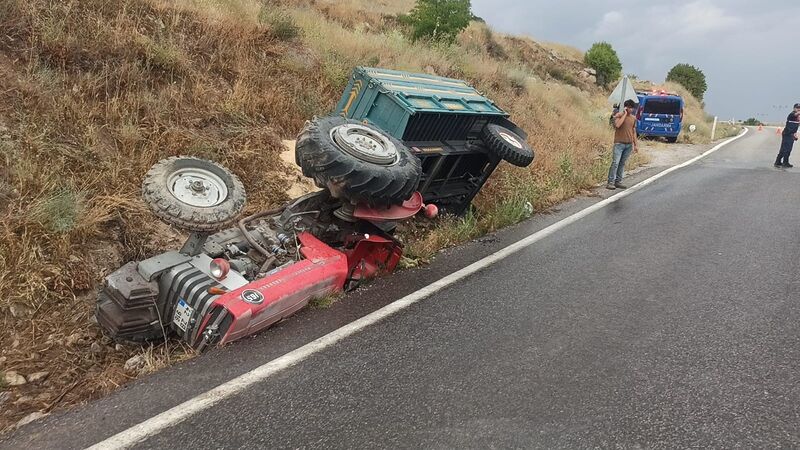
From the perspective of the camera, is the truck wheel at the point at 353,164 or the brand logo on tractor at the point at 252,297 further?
the truck wheel at the point at 353,164

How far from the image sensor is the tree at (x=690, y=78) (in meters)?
50.6

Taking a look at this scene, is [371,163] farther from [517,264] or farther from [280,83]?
[280,83]

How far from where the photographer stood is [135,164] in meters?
5.39

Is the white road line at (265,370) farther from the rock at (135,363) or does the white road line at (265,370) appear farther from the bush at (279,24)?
Answer: the bush at (279,24)

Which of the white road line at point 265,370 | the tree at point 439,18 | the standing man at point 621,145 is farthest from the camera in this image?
Result: the tree at point 439,18

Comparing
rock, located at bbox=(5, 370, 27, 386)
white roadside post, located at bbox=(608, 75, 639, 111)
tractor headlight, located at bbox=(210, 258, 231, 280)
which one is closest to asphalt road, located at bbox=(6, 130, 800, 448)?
tractor headlight, located at bbox=(210, 258, 231, 280)

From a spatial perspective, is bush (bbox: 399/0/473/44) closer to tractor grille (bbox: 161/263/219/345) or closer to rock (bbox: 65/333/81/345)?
tractor grille (bbox: 161/263/219/345)

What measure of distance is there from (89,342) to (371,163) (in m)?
2.45

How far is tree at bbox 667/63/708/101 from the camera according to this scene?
50.6 metres

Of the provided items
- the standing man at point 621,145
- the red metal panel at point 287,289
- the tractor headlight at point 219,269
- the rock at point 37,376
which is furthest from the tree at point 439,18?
the rock at point 37,376

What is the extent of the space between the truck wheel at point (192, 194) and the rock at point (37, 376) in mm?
1191

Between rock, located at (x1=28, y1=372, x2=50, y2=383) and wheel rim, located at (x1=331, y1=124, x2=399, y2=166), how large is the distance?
2590 mm

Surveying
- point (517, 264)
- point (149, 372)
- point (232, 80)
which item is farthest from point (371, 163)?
point (232, 80)

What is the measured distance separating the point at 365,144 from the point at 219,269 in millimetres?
1703
